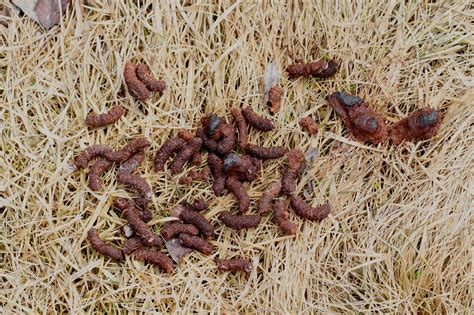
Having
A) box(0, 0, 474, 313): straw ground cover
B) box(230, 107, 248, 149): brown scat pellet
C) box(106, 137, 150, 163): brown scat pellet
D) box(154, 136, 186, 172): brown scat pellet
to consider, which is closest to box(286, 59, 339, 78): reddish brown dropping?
box(0, 0, 474, 313): straw ground cover

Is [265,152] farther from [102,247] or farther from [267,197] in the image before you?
[102,247]

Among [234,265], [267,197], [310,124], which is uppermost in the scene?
[310,124]

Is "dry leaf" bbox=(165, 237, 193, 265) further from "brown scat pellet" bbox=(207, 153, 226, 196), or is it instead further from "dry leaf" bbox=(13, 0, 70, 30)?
"dry leaf" bbox=(13, 0, 70, 30)

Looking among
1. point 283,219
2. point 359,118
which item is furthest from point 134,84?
point 359,118

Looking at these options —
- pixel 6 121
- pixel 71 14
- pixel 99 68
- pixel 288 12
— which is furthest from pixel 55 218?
pixel 288 12

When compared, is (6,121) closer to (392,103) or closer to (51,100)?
(51,100)

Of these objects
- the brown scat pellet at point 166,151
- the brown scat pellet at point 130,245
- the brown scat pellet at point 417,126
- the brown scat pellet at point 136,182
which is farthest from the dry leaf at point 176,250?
the brown scat pellet at point 417,126
